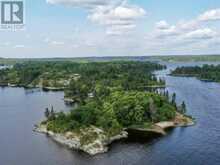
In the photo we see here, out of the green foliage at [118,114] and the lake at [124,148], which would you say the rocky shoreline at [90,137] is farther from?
the lake at [124,148]

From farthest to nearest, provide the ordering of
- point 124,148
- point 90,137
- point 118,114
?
1. point 118,114
2. point 90,137
3. point 124,148

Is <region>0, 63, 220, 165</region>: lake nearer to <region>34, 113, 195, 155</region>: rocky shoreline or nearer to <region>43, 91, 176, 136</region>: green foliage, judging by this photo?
<region>34, 113, 195, 155</region>: rocky shoreline

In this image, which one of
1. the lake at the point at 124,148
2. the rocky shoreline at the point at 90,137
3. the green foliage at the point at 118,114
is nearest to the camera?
the lake at the point at 124,148

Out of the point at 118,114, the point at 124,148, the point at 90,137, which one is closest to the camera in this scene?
the point at 124,148

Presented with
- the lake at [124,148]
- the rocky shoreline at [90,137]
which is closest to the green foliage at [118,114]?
the rocky shoreline at [90,137]

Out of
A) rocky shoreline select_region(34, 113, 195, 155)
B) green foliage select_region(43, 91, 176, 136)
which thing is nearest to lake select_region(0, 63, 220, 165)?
rocky shoreline select_region(34, 113, 195, 155)

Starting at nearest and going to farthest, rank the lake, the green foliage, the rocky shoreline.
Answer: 1. the lake
2. the rocky shoreline
3. the green foliage

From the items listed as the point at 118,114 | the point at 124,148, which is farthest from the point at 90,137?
the point at 118,114

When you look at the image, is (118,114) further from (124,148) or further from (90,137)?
(90,137)

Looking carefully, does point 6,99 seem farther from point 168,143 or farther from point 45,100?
point 168,143

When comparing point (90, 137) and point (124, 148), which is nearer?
point (124, 148)

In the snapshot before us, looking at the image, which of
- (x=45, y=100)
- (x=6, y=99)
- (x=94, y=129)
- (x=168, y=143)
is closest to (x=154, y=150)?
(x=168, y=143)
